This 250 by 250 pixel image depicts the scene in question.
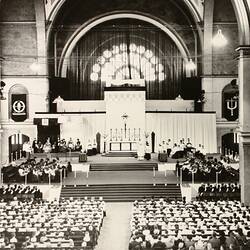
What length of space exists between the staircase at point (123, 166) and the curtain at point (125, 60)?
13639mm

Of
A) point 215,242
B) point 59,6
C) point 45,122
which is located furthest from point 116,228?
point 59,6

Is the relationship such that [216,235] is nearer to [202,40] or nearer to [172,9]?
[202,40]

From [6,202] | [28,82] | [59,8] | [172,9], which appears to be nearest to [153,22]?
[172,9]

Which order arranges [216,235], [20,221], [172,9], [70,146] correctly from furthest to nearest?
[172,9] → [70,146] → [20,221] → [216,235]

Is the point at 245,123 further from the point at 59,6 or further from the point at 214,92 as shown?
the point at 59,6

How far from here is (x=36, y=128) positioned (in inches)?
1689

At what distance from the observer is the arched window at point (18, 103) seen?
1695 inches

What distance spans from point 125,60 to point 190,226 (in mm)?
29883

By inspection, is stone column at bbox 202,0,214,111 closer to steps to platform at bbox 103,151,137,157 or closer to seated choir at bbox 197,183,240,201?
steps to platform at bbox 103,151,137,157

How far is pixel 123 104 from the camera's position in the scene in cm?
4000

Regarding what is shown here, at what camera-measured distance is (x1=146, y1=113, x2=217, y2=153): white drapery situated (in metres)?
42.2

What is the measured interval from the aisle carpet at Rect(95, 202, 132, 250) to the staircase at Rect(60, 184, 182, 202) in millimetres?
873

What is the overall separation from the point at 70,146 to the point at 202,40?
13354 mm

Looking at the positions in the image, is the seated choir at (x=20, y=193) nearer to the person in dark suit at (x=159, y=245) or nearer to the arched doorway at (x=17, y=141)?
the person in dark suit at (x=159, y=245)
